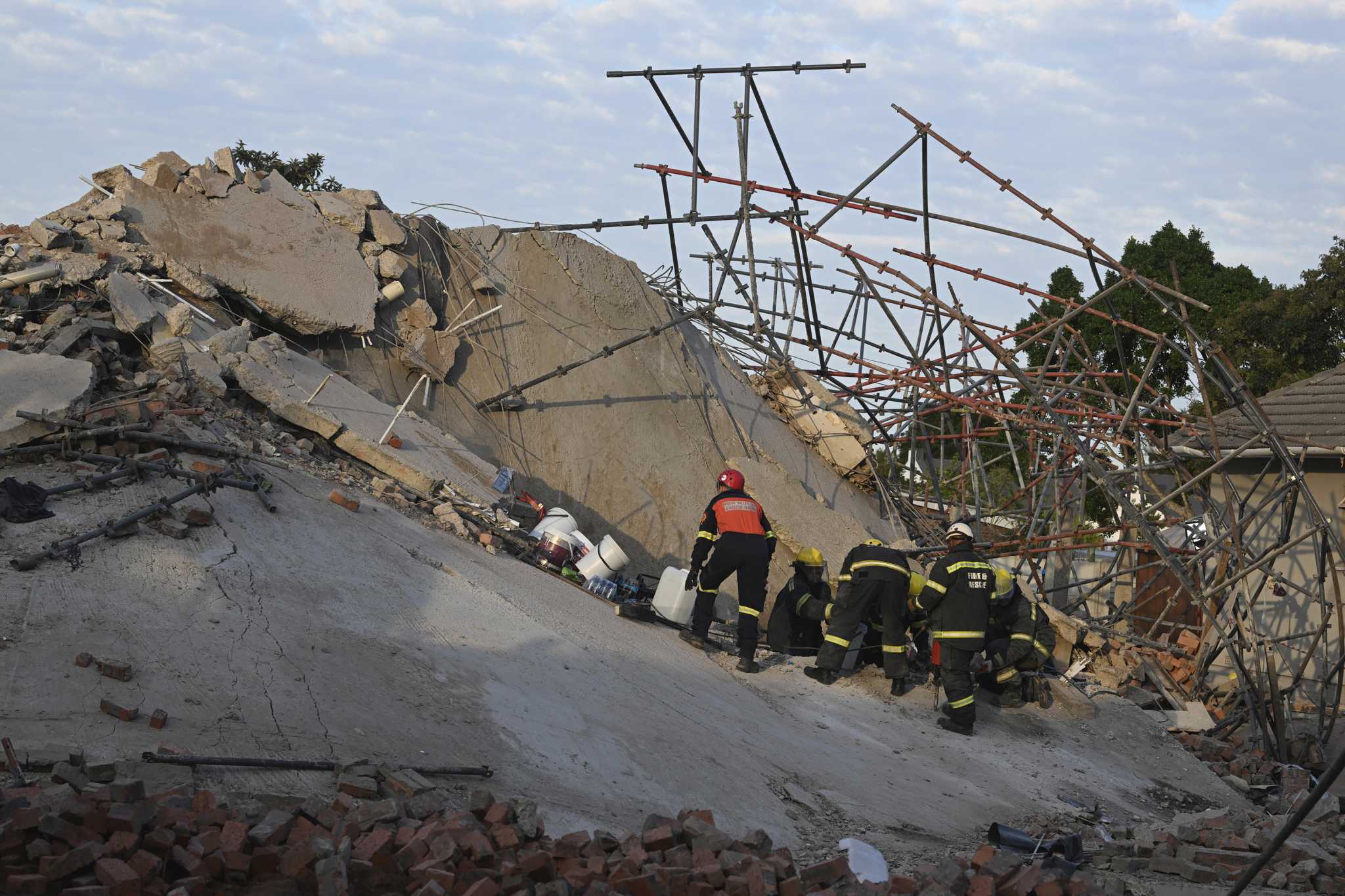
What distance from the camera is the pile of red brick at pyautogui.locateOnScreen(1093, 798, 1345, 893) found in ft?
21.9

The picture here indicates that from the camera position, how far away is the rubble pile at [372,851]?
3.98m

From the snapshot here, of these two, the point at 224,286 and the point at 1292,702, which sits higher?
the point at 224,286

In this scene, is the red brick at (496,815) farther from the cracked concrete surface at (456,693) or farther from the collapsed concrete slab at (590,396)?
the collapsed concrete slab at (590,396)

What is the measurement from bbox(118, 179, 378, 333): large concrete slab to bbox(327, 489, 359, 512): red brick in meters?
3.28

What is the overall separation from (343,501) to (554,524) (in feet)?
7.75

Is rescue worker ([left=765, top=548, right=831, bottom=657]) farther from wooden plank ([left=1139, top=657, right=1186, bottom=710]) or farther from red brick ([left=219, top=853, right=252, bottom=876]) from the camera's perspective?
red brick ([left=219, top=853, right=252, bottom=876])

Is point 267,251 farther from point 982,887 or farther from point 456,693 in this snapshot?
point 982,887

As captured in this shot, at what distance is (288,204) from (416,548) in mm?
5065

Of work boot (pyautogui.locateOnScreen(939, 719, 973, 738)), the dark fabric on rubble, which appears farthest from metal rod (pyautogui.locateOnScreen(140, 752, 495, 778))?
work boot (pyautogui.locateOnScreen(939, 719, 973, 738))

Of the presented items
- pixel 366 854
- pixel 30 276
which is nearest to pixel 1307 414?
pixel 366 854

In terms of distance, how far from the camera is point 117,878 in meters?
3.88

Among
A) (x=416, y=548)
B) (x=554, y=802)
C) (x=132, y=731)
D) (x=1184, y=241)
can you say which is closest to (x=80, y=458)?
(x=416, y=548)

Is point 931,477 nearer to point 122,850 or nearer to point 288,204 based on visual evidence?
point 288,204

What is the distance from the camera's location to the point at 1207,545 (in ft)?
35.9
